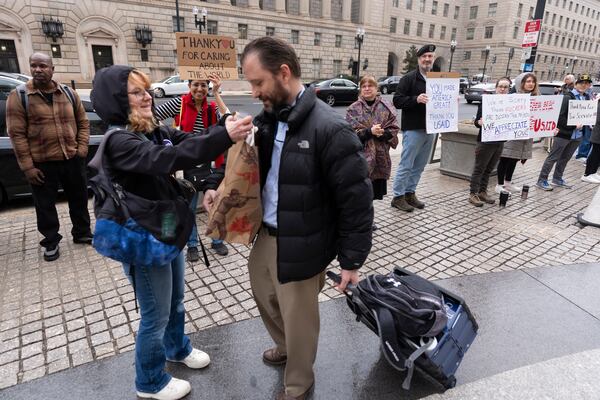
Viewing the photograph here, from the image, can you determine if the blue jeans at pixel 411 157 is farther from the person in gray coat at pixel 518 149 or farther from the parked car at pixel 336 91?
the parked car at pixel 336 91

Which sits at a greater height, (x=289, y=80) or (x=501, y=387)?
(x=289, y=80)

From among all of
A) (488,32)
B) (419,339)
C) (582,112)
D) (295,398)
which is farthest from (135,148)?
(488,32)

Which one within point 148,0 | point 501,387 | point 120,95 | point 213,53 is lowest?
point 501,387

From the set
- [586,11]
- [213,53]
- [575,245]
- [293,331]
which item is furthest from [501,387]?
[586,11]

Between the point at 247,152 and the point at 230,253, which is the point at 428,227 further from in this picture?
the point at 247,152

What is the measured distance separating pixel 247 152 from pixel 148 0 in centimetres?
3955

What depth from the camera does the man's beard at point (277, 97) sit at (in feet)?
5.81

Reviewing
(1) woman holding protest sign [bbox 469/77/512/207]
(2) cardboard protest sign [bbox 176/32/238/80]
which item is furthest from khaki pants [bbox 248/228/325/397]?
(1) woman holding protest sign [bbox 469/77/512/207]

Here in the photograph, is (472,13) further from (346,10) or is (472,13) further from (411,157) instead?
(411,157)

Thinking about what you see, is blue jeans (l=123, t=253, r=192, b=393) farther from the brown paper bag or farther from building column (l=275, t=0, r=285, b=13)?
building column (l=275, t=0, r=285, b=13)

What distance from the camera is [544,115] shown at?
20.8 ft

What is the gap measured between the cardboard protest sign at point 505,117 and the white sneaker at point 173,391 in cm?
500

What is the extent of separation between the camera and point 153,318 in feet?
6.64

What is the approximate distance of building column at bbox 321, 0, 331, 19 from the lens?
44875 mm
